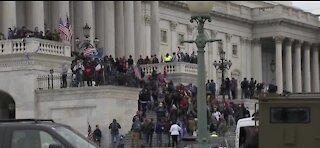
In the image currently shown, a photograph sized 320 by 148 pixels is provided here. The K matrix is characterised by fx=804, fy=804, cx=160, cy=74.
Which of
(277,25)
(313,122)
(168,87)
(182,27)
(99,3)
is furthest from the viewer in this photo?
(277,25)

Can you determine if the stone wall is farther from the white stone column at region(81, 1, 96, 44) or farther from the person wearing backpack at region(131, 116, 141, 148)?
the white stone column at region(81, 1, 96, 44)

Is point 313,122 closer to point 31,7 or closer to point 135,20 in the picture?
point 31,7

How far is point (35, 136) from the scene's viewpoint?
41.8ft

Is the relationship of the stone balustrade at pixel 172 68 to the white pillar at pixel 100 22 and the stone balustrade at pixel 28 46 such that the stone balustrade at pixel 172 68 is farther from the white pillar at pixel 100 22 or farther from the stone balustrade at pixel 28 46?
the white pillar at pixel 100 22

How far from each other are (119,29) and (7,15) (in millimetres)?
12622

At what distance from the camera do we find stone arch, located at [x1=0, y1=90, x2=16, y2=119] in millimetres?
39938

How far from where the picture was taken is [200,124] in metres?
14.6

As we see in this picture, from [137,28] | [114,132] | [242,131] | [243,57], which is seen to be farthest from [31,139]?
[243,57]

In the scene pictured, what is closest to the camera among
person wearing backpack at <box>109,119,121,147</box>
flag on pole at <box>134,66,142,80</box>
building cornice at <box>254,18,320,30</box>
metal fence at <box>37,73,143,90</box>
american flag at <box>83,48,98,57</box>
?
person wearing backpack at <box>109,119,121,147</box>

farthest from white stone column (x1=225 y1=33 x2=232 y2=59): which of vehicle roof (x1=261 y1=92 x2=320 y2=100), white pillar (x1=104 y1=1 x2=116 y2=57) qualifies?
vehicle roof (x1=261 y1=92 x2=320 y2=100)

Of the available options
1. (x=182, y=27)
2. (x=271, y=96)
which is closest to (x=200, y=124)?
(x=271, y=96)

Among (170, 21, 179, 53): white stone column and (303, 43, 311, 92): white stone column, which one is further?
(303, 43, 311, 92): white stone column

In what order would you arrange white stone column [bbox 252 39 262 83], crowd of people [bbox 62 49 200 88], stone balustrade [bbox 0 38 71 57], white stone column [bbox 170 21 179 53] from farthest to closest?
white stone column [bbox 252 39 262 83] < white stone column [bbox 170 21 179 53] < stone balustrade [bbox 0 38 71 57] < crowd of people [bbox 62 49 200 88]

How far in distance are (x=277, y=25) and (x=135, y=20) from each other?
81.6 ft
